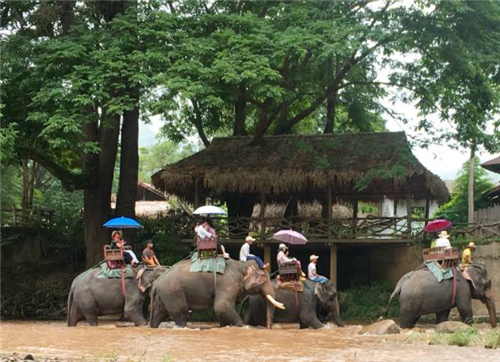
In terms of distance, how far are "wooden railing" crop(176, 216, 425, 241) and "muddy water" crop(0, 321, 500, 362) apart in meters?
6.66

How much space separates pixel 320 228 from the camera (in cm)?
2322

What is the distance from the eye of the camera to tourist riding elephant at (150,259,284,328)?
16956mm

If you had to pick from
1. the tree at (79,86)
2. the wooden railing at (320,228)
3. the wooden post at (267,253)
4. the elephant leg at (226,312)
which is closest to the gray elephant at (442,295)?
the elephant leg at (226,312)

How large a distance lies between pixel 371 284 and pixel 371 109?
5859 millimetres

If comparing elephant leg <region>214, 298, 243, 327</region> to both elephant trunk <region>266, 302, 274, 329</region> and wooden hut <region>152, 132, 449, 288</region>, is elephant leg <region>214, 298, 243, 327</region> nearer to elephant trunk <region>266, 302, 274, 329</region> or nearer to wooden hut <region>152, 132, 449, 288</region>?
elephant trunk <region>266, 302, 274, 329</region>

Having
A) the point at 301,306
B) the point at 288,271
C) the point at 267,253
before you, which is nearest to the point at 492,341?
the point at 301,306

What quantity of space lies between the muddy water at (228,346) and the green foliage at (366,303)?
5.23 metres

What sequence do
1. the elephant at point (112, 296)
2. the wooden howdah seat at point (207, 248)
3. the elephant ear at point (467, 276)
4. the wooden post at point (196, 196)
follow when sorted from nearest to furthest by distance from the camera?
the wooden howdah seat at point (207, 248) < the elephant ear at point (467, 276) < the elephant at point (112, 296) < the wooden post at point (196, 196)

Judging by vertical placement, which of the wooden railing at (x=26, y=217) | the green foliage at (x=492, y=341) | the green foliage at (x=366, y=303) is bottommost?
the green foliage at (x=366, y=303)

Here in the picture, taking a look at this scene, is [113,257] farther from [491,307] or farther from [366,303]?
[491,307]

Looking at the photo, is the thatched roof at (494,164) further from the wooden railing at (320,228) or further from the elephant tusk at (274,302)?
the elephant tusk at (274,302)

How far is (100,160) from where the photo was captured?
2391cm

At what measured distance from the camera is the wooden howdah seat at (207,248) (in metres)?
17.1

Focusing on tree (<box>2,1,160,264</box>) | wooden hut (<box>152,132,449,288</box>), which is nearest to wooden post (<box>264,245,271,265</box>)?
wooden hut (<box>152,132,449,288</box>)
